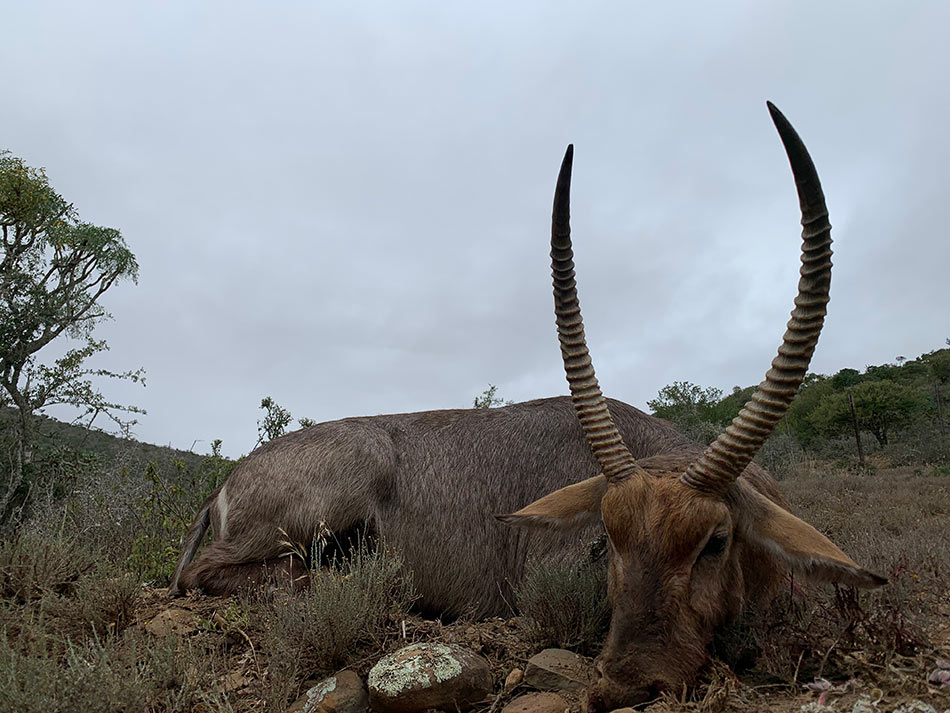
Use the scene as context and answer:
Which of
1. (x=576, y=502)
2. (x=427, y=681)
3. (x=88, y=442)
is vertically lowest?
(x=427, y=681)

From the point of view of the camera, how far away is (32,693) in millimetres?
2680

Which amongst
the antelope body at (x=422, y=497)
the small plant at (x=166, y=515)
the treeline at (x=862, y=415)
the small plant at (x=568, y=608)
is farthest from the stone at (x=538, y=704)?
the treeline at (x=862, y=415)

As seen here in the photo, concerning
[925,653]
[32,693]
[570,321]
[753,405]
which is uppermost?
[570,321]

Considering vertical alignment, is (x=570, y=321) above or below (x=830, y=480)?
above

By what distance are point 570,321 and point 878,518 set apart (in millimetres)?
6888

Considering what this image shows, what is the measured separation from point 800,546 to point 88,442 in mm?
23242

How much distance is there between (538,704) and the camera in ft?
9.16

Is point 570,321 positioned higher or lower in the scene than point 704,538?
higher

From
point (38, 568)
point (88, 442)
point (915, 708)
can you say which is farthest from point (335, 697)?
point (88, 442)

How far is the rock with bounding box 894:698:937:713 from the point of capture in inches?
86.0

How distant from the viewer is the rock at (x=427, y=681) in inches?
112

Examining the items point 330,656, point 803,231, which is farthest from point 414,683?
point 803,231

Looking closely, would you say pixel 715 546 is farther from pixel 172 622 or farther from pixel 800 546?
pixel 172 622

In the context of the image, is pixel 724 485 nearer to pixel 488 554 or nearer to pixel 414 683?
pixel 414 683
